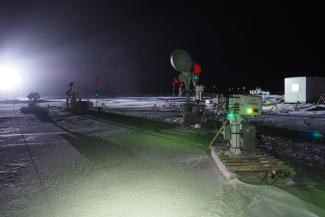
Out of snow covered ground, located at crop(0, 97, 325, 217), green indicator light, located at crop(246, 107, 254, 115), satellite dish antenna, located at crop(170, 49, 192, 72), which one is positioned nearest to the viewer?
snow covered ground, located at crop(0, 97, 325, 217)

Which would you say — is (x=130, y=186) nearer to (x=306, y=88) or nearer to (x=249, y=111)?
(x=249, y=111)

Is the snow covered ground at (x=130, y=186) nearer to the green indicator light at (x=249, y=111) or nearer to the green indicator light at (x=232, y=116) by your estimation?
the green indicator light at (x=232, y=116)

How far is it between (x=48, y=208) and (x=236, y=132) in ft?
16.6

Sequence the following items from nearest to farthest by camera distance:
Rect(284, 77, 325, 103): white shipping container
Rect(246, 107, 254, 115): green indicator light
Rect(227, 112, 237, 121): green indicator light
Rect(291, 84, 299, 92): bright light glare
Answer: Rect(246, 107, 254, 115): green indicator light, Rect(227, 112, 237, 121): green indicator light, Rect(284, 77, 325, 103): white shipping container, Rect(291, 84, 299, 92): bright light glare

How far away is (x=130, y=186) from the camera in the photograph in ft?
23.7

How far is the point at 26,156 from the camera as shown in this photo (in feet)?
35.4

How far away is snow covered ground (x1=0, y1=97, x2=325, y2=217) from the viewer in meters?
5.74

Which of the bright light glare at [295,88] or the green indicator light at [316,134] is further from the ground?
the bright light glare at [295,88]

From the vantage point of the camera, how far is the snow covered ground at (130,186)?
226 inches

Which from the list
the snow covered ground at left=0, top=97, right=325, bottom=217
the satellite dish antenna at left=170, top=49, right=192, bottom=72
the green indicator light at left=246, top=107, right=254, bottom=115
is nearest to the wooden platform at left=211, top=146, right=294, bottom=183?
the snow covered ground at left=0, top=97, right=325, bottom=217

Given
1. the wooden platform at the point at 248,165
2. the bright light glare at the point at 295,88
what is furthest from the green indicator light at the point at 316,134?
the bright light glare at the point at 295,88

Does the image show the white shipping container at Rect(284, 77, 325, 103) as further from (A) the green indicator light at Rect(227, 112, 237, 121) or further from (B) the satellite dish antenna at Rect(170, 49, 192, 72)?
(A) the green indicator light at Rect(227, 112, 237, 121)

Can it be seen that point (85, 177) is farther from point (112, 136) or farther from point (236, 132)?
point (112, 136)

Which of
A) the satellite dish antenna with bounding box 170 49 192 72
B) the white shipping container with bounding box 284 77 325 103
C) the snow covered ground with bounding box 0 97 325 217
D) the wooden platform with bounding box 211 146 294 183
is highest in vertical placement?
the satellite dish antenna with bounding box 170 49 192 72
